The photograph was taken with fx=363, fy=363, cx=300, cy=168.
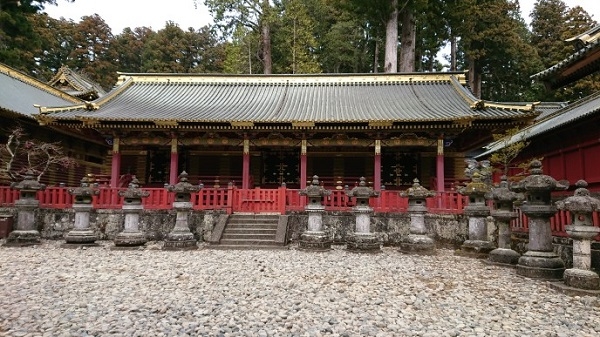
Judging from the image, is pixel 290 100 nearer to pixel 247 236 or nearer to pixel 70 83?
pixel 247 236

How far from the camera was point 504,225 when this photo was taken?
8109 millimetres

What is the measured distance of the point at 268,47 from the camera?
32.0m

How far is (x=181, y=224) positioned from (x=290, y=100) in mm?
8617

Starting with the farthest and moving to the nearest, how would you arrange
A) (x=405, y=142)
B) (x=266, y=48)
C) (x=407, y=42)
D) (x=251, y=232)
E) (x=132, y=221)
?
(x=266, y=48) < (x=407, y=42) < (x=405, y=142) < (x=251, y=232) < (x=132, y=221)

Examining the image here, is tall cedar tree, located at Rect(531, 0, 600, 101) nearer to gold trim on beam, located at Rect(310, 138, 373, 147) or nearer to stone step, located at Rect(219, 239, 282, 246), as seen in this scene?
gold trim on beam, located at Rect(310, 138, 373, 147)

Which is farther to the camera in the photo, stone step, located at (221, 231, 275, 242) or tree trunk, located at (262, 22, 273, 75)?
tree trunk, located at (262, 22, 273, 75)

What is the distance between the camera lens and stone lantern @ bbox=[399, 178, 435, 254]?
32.4ft

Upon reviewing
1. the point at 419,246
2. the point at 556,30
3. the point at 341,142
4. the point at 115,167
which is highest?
the point at 556,30

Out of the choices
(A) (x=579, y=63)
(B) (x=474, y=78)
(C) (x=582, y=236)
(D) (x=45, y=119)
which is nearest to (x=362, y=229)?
(C) (x=582, y=236)

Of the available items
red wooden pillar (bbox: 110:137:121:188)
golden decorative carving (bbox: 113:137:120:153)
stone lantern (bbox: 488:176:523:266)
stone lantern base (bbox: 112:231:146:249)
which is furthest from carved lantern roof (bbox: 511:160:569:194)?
golden decorative carving (bbox: 113:137:120:153)

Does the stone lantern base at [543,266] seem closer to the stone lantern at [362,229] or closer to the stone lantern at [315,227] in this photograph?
the stone lantern at [362,229]

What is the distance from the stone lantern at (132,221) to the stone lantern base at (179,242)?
95 cm

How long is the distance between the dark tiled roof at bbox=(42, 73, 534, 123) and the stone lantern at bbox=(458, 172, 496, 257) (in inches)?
158

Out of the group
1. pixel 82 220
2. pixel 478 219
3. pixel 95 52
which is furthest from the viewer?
pixel 95 52
